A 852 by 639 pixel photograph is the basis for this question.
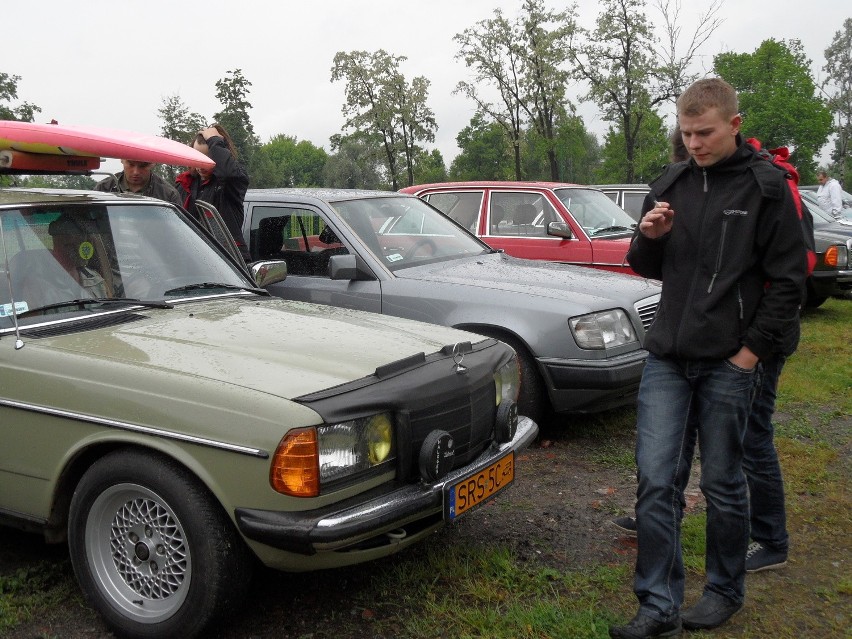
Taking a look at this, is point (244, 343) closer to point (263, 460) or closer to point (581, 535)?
point (263, 460)

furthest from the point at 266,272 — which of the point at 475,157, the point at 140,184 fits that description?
the point at 475,157

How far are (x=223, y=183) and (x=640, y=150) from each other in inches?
1164

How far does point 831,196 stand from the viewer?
16.2 metres

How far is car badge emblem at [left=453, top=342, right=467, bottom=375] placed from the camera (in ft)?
11.0

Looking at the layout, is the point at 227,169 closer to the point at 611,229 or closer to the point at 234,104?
the point at 611,229

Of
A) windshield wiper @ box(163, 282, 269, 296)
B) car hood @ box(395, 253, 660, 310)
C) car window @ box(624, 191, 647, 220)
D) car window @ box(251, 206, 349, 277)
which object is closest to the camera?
windshield wiper @ box(163, 282, 269, 296)

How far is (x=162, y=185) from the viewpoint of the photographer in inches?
231

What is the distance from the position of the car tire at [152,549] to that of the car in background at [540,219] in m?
5.78

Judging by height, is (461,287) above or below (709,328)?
below

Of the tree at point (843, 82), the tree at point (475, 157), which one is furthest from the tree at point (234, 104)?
the tree at point (843, 82)

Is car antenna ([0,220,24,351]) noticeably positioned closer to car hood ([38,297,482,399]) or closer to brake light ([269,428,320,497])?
car hood ([38,297,482,399])

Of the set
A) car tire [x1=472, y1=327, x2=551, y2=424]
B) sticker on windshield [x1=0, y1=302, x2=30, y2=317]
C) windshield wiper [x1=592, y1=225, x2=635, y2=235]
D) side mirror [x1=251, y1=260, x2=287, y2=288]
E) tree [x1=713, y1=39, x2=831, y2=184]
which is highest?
tree [x1=713, y1=39, x2=831, y2=184]

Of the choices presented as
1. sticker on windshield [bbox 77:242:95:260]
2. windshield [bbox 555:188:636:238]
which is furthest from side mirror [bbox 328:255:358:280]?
windshield [bbox 555:188:636:238]

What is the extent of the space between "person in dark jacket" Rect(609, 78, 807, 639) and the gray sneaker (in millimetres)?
477
